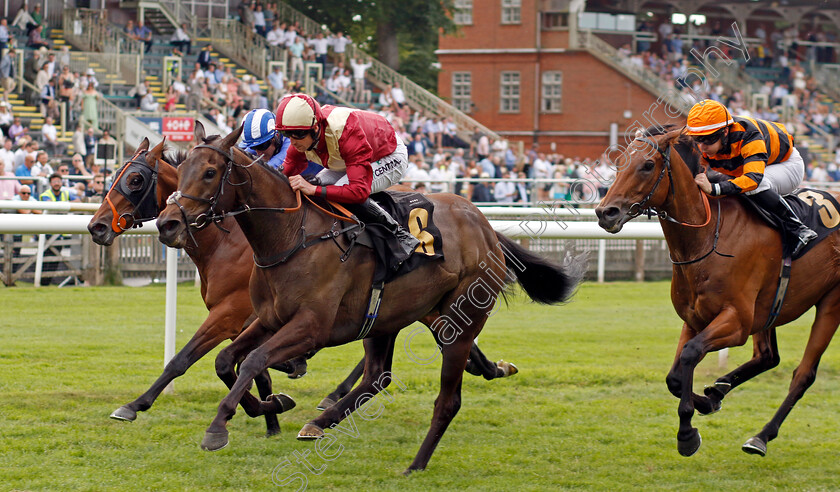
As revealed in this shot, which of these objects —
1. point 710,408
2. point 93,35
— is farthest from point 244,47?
point 710,408

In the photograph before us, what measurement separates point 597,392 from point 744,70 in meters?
28.0

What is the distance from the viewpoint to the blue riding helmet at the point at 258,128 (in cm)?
591

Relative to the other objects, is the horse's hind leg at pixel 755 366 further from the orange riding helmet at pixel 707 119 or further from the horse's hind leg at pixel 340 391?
the horse's hind leg at pixel 340 391

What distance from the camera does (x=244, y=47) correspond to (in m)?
22.9

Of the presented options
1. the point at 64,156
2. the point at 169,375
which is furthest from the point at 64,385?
the point at 64,156

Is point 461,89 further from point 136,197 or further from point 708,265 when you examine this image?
point 708,265

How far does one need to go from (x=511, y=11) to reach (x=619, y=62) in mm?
3907

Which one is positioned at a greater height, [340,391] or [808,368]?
[808,368]

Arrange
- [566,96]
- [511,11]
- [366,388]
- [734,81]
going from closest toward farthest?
[366,388], [734,81], [566,96], [511,11]

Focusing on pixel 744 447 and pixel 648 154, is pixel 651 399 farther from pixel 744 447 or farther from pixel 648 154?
pixel 648 154

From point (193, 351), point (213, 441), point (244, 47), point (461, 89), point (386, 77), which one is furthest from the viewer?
point (461, 89)

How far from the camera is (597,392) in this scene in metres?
7.16

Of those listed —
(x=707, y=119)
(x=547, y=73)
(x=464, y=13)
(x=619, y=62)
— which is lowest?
(x=707, y=119)

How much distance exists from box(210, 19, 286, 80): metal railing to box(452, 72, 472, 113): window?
11.6 meters
